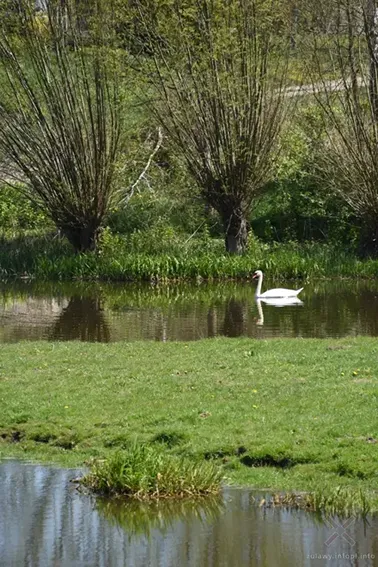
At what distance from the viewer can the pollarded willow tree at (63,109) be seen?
1158 inches

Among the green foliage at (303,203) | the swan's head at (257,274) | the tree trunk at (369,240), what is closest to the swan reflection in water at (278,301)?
the swan's head at (257,274)

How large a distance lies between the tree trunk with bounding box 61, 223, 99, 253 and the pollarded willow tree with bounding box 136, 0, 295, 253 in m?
3.21

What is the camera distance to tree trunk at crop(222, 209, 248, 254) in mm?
30938

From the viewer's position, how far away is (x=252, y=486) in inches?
416

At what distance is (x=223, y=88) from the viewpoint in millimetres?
29781

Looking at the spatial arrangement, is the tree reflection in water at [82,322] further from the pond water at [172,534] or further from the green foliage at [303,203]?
the green foliage at [303,203]

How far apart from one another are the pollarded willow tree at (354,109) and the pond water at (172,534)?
20.4 metres

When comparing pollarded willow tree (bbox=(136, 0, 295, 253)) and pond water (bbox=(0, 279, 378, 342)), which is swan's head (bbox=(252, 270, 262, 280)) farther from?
pollarded willow tree (bbox=(136, 0, 295, 253))

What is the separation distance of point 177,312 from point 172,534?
539 inches

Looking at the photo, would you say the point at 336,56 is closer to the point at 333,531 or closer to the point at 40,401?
the point at 40,401

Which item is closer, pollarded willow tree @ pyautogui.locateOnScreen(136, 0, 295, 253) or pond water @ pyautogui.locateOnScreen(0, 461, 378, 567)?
pond water @ pyautogui.locateOnScreen(0, 461, 378, 567)

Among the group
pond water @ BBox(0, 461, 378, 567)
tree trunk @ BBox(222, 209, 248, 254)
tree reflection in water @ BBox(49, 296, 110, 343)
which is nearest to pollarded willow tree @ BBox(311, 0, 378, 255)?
tree trunk @ BBox(222, 209, 248, 254)

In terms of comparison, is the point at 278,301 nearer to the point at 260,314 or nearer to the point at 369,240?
the point at 260,314

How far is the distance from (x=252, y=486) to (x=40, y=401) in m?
3.65
